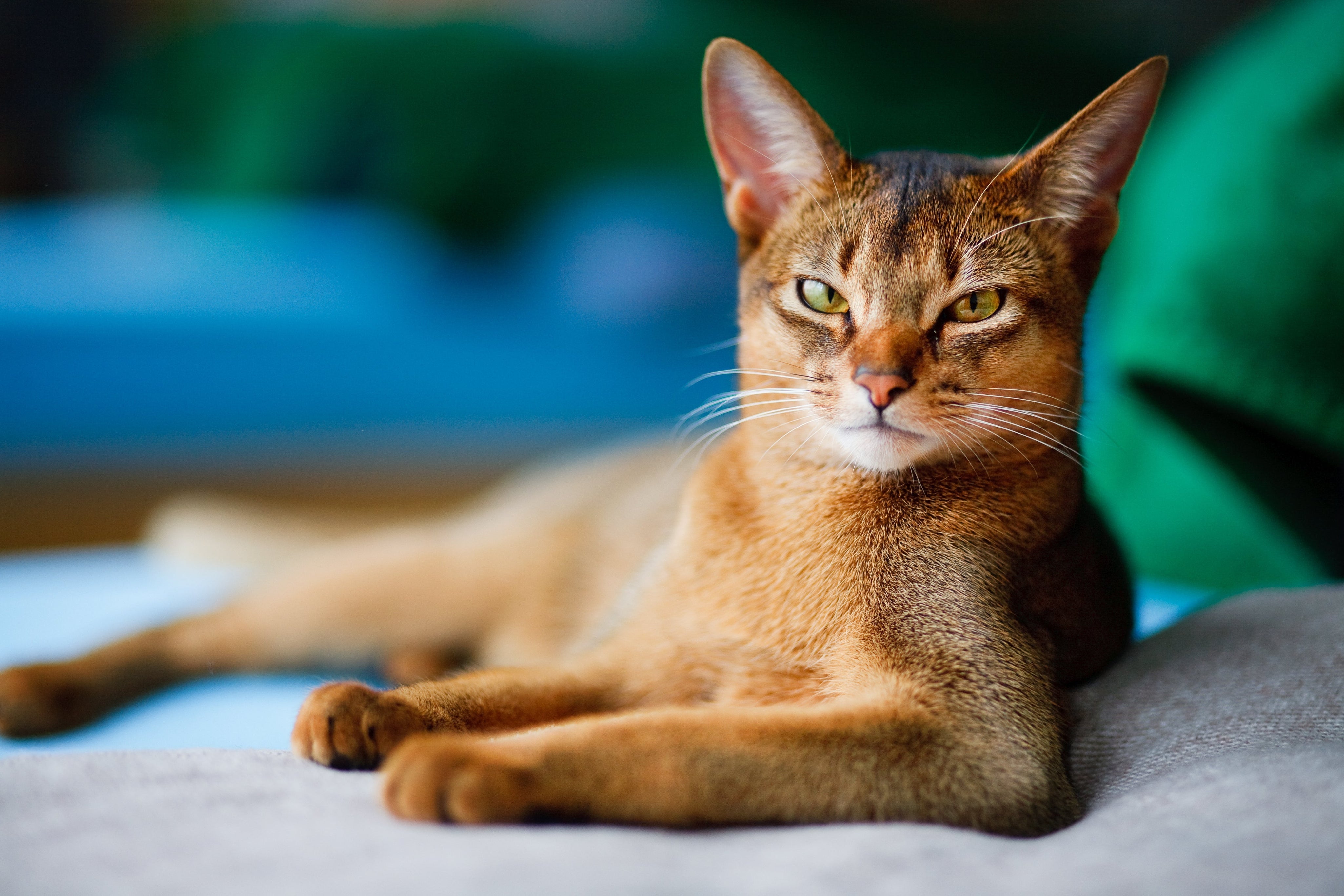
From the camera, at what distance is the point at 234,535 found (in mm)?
2219

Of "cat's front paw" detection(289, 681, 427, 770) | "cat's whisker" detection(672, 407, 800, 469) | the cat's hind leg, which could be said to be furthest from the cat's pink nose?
the cat's hind leg

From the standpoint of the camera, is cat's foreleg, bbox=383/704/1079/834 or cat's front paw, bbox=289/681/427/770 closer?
cat's foreleg, bbox=383/704/1079/834

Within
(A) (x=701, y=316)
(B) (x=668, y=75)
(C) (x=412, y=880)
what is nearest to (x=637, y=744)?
(C) (x=412, y=880)

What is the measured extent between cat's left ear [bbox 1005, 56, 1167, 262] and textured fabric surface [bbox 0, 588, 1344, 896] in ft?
1.84

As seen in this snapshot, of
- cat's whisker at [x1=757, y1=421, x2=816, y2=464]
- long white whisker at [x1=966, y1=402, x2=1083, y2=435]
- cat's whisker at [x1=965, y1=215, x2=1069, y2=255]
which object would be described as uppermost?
cat's whisker at [x1=965, y1=215, x2=1069, y2=255]

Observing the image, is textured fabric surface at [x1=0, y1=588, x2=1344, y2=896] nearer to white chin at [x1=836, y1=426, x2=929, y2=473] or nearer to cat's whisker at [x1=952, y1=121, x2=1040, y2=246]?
white chin at [x1=836, y1=426, x2=929, y2=473]

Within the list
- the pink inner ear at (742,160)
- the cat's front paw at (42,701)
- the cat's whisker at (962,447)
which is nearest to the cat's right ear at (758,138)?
the pink inner ear at (742,160)

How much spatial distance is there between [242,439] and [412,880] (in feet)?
9.83

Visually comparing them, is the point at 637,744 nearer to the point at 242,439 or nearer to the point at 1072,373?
the point at 1072,373

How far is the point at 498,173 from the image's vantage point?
3682 millimetres

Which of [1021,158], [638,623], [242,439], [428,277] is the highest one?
[1021,158]

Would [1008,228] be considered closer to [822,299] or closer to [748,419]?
[822,299]

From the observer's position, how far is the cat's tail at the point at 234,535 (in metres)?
2.18

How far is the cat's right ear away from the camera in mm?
1204
